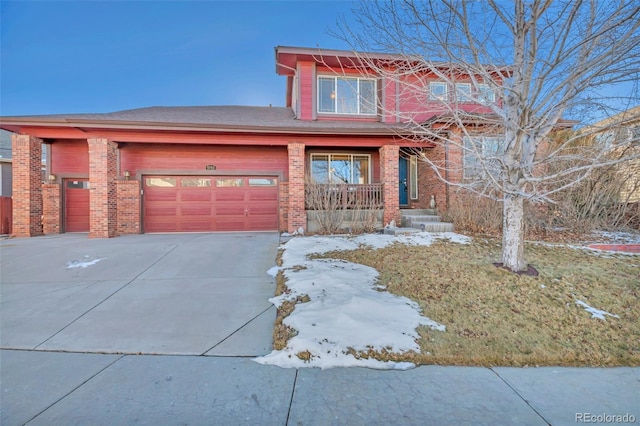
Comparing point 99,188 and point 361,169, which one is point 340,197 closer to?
point 361,169

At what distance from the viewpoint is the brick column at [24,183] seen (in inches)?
371

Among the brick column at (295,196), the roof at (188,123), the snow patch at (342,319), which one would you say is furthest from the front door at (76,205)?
the snow patch at (342,319)

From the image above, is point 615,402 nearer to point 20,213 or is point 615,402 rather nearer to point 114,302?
point 114,302

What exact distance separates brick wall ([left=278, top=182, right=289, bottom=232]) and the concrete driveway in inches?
133

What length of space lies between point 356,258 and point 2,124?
1198cm

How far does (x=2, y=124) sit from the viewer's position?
9.03m

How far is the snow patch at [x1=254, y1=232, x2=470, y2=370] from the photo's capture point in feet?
9.06

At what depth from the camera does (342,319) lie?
3.33m

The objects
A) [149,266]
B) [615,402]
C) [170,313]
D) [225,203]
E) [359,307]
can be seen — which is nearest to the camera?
[615,402]

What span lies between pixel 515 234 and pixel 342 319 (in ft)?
12.0

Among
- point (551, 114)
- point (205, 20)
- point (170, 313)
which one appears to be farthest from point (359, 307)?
point (205, 20)

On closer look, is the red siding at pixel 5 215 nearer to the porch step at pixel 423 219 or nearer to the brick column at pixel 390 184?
the brick column at pixel 390 184

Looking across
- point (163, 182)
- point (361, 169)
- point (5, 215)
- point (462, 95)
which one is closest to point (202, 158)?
point (163, 182)

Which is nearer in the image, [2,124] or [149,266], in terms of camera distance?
[149,266]
